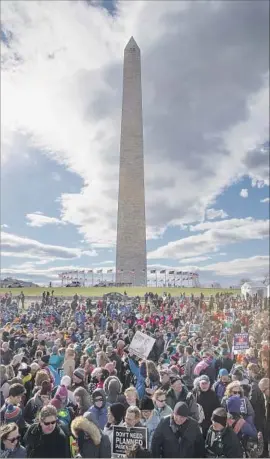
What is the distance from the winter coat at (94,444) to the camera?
4.40 meters

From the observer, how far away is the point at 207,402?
5.99 m

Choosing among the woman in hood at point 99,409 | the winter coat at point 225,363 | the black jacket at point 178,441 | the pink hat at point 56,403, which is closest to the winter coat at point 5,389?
the pink hat at point 56,403

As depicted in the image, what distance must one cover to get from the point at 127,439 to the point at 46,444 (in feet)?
2.59

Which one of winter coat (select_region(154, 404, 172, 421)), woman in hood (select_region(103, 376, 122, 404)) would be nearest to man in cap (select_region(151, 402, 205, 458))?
winter coat (select_region(154, 404, 172, 421))

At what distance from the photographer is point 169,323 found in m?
15.3

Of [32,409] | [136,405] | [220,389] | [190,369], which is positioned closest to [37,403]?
[32,409]

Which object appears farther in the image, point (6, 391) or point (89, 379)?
point (89, 379)

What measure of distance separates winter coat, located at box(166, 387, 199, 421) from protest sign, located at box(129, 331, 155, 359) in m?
1.63

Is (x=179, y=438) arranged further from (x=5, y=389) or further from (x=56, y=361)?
(x=56, y=361)

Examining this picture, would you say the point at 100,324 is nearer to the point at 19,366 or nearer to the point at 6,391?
the point at 19,366

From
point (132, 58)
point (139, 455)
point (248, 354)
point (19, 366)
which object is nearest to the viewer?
point (139, 455)

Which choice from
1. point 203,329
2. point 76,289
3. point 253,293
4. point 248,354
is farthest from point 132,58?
point 248,354

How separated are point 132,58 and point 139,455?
34784 millimetres

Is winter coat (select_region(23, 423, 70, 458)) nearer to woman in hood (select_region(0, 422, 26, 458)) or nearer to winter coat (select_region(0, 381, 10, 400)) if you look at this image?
woman in hood (select_region(0, 422, 26, 458))
